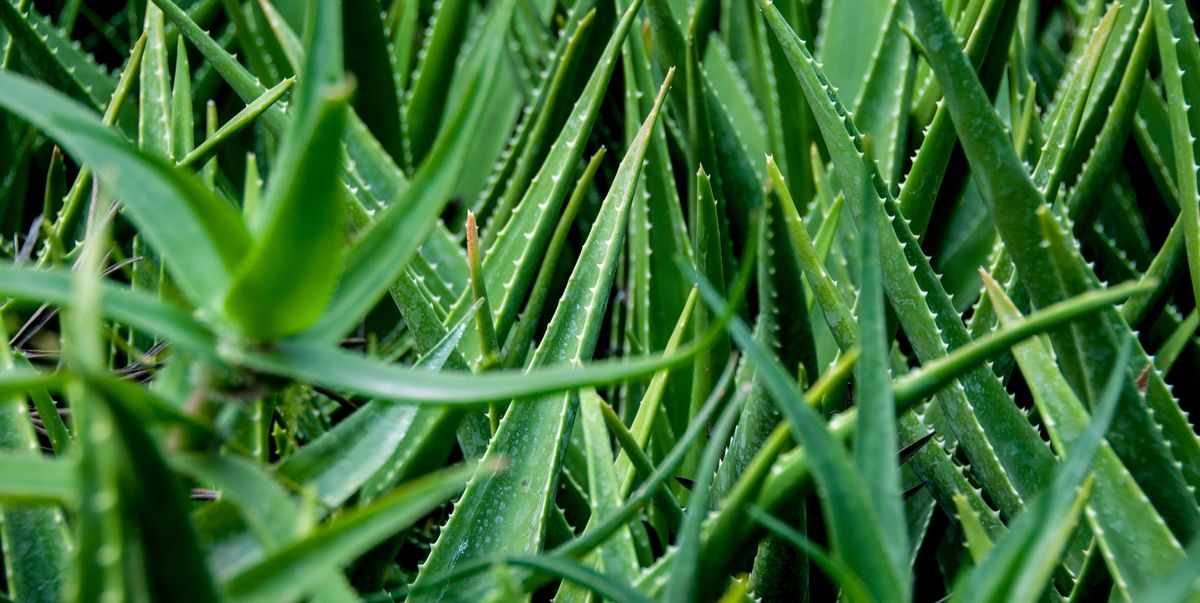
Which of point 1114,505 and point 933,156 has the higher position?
point 933,156

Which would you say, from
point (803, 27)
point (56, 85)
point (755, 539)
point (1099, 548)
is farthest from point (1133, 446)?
point (56, 85)

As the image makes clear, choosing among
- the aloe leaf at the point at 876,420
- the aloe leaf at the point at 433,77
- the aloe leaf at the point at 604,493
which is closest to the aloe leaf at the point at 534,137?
the aloe leaf at the point at 433,77

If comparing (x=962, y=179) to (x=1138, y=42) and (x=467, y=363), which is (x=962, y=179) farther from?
(x=467, y=363)

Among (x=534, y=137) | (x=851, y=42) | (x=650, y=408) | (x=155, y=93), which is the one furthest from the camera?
(x=851, y=42)

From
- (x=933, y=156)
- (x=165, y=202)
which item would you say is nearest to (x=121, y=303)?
(x=165, y=202)

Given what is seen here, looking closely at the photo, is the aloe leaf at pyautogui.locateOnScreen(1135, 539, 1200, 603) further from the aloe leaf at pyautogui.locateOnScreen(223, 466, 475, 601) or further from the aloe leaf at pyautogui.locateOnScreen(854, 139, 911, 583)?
the aloe leaf at pyautogui.locateOnScreen(223, 466, 475, 601)

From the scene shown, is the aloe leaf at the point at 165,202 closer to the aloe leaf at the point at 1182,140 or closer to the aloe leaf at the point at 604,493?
the aloe leaf at the point at 604,493

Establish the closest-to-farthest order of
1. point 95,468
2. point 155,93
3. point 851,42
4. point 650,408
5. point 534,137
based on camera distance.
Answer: point 95,468 → point 650,408 → point 155,93 → point 534,137 → point 851,42

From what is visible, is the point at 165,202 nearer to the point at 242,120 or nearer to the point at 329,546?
the point at 329,546
